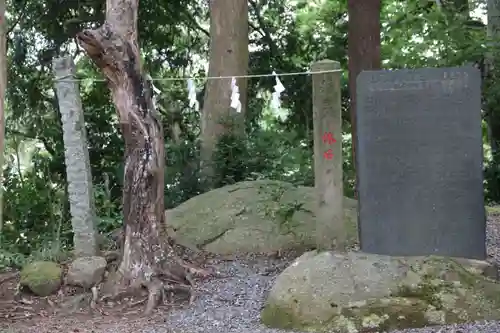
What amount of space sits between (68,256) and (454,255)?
3867 mm

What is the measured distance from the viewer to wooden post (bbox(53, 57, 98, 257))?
629 centimetres

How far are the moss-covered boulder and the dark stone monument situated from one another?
2.86m

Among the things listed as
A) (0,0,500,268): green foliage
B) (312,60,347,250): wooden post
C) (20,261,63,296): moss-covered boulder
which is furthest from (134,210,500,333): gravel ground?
(0,0,500,268): green foliage

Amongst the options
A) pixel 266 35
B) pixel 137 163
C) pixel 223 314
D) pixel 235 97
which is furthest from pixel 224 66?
pixel 223 314

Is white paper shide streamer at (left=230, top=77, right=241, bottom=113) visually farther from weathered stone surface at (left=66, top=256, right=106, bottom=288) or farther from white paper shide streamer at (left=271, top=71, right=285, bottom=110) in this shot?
weathered stone surface at (left=66, top=256, right=106, bottom=288)

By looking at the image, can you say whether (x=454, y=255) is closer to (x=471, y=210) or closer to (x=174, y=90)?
(x=471, y=210)

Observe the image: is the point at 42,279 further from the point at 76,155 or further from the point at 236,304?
the point at 236,304

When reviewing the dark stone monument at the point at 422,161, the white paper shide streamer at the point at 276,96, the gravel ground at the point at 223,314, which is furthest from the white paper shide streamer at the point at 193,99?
the dark stone monument at the point at 422,161

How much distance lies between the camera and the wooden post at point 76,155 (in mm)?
6293

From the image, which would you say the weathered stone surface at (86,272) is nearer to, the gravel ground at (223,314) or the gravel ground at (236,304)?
the gravel ground at (223,314)

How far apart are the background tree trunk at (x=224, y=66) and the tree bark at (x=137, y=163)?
162 inches

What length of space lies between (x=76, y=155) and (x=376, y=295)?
3.25m

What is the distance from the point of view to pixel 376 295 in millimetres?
4676

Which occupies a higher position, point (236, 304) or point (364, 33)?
point (364, 33)
